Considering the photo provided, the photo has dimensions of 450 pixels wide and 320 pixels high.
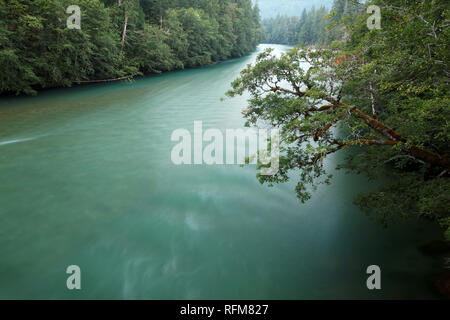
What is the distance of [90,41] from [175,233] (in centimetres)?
2062

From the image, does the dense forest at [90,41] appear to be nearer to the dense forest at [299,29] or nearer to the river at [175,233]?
the river at [175,233]

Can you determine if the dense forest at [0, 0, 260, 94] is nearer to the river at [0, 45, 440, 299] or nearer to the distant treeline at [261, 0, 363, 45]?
the river at [0, 45, 440, 299]

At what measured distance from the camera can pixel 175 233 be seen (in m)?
6.38

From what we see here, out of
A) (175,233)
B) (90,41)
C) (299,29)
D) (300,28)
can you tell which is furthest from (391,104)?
(299,29)

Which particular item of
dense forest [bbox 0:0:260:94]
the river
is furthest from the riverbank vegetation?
dense forest [bbox 0:0:260:94]

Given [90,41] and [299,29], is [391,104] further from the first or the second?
[299,29]

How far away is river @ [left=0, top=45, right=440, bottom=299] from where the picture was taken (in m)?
4.97

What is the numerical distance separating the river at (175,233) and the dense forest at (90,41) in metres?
8.00

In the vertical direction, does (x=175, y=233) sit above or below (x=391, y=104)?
below

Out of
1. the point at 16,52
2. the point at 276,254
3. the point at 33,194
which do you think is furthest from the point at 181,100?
the point at 276,254

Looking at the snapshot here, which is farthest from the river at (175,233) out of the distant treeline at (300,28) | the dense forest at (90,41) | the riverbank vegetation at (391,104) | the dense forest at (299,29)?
the dense forest at (299,29)

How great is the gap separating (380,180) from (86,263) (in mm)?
8623

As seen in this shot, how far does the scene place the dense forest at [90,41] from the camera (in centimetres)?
1560

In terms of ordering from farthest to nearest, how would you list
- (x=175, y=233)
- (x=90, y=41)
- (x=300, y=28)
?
(x=300, y=28), (x=90, y=41), (x=175, y=233)
